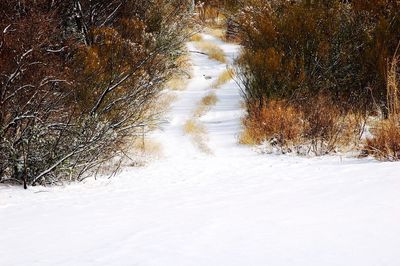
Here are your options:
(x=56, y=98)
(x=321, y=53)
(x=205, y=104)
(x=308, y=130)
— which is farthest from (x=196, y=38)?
(x=56, y=98)

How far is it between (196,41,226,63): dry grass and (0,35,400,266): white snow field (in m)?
17.8

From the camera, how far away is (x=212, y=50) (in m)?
26.0

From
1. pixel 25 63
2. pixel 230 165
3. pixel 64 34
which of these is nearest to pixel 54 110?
pixel 25 63

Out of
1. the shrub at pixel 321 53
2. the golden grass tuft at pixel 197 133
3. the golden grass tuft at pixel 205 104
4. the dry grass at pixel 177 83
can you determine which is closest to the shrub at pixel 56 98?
the golden grass tuft at pixel 197 133

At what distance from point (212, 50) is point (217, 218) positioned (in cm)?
2263

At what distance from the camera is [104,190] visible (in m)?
6.07

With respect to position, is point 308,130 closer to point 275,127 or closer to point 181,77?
point 275,127

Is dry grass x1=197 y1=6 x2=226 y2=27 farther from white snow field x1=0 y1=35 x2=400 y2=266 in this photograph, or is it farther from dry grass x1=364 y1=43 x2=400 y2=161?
white snow field x1=0 y1=35 x2=400 y2=266

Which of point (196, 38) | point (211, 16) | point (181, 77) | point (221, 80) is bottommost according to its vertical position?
point (221, 80)

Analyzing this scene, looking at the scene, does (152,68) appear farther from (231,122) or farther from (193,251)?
(193,251)

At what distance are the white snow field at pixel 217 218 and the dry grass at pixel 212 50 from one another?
17796 mm

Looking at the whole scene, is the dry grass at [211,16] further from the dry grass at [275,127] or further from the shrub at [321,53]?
the dry grass at [275,127]

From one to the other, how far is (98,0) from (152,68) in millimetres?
2990

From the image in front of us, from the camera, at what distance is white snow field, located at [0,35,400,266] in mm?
3059
